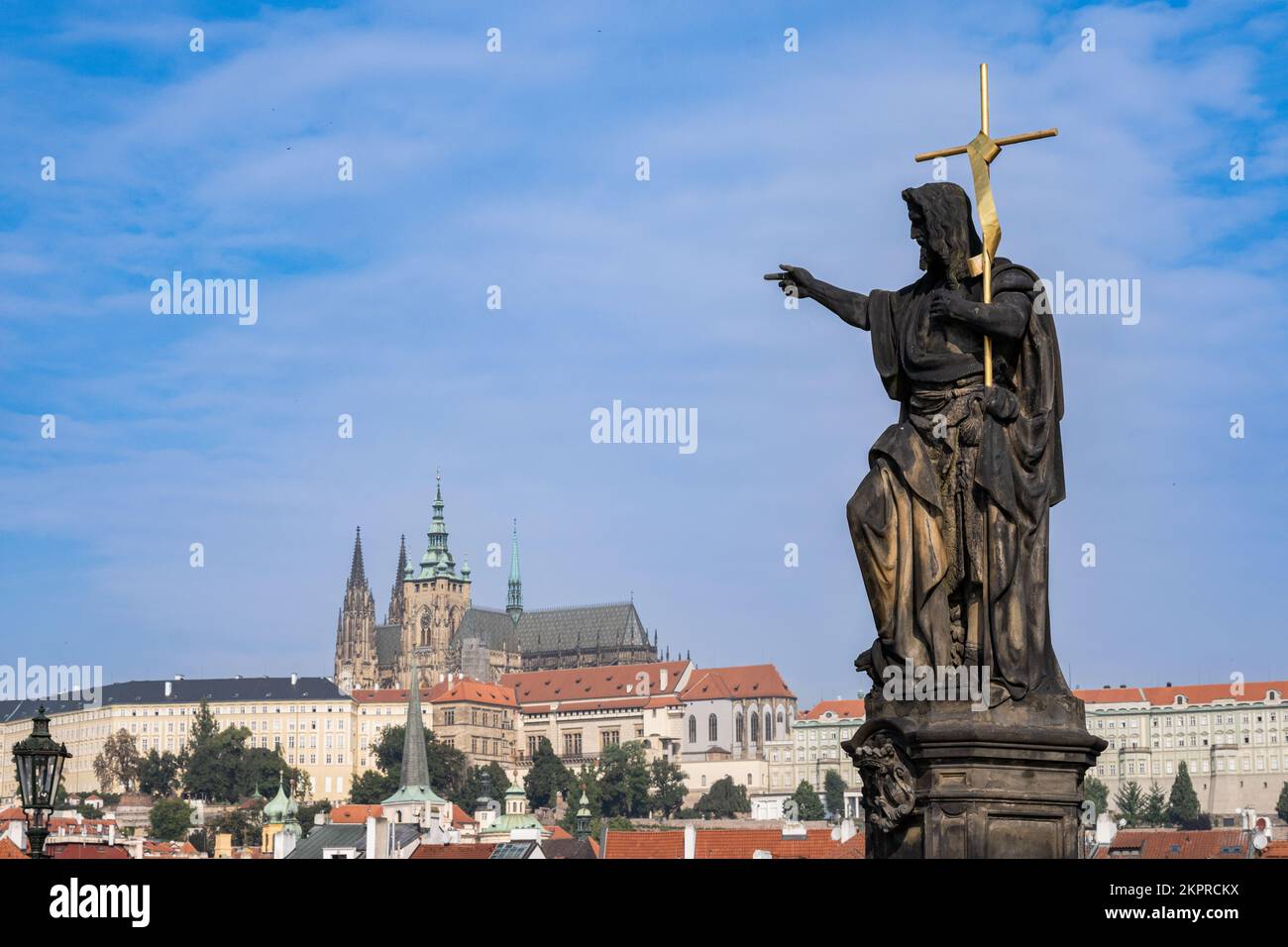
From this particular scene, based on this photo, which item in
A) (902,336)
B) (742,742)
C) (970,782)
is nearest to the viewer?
(970,782)

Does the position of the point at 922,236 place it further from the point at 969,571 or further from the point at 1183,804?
the point at 1183,804

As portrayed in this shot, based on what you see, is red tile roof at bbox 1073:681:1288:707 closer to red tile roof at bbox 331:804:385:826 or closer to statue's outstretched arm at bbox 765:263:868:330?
red tile roof at bbox 331:804:385:826

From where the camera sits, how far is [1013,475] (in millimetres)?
7586

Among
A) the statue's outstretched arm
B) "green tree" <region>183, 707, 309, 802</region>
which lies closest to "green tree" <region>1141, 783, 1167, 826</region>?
"green tree" <region>183, 707, 309, 802</region>

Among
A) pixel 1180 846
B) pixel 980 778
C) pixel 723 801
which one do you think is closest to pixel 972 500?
pixel 980 778

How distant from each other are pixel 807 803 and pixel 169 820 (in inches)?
1787

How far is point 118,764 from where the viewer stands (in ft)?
614

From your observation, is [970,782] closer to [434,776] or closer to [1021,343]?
[1021,343]

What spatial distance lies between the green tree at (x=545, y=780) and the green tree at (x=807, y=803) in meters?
20.0

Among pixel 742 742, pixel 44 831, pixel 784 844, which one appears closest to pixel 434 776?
pixel 742 742

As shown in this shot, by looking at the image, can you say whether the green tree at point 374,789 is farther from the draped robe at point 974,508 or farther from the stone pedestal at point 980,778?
the stone pedestal at point 980,778
